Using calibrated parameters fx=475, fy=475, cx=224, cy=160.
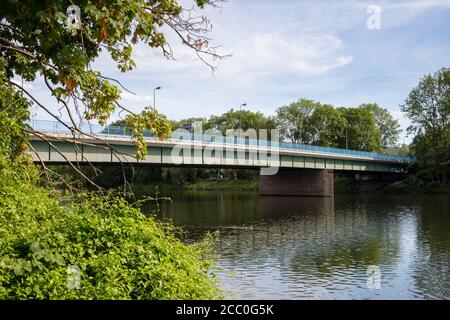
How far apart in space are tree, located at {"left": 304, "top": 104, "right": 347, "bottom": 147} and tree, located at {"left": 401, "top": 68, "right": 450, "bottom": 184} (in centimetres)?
2392

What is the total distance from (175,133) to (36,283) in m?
37.4

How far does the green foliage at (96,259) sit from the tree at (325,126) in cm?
10674

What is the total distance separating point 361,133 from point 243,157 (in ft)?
216

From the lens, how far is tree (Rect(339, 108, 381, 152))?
115 m

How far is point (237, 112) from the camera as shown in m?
127

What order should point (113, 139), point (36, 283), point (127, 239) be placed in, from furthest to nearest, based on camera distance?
1. point (113, 139)
2. point (127, 239)
3. point (36, 283)

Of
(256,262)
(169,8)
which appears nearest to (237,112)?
(256,262)

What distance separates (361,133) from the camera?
376 feet

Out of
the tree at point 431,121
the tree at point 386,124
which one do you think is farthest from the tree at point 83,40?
the tree at point 386,124

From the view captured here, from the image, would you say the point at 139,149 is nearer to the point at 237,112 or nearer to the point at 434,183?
the point at 434,183

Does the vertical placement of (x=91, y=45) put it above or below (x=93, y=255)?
above

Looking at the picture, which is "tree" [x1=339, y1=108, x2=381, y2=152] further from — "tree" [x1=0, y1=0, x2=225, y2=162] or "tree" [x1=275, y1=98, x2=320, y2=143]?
"tree" [x1=0, y1=0, x2=225, y2=162]

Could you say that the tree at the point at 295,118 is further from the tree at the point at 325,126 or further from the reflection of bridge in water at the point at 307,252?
the reflection of bridge in water at the point at 307,252

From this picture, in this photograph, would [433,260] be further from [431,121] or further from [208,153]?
[431,121]
